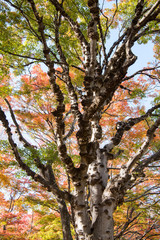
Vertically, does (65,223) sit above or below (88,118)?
below

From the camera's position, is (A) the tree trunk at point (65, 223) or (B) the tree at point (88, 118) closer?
(B) the tree at point (88, 118)

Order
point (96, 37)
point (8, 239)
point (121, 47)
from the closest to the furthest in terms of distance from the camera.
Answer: point (96, 37) < point (121, 47) < point (8, 239)

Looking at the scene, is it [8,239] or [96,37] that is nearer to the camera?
[96,37]

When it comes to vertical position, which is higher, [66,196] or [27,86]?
[27,86]

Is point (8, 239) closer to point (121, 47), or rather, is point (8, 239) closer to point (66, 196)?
point (66, 196)

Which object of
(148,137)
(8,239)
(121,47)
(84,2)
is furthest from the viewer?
(8,239)

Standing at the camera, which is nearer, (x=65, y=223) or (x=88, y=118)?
(x=88, y=118)

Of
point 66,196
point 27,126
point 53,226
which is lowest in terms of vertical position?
point 53,226

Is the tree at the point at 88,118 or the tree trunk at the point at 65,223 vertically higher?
the tree at the point at 88,118

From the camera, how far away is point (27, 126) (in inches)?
324

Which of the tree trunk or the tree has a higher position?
the tree

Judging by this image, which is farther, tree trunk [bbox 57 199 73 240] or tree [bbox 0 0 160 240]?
tree trunk [bbox 57 199 73 240]

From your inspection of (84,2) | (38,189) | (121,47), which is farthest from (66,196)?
(84,2)

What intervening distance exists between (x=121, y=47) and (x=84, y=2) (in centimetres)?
271
